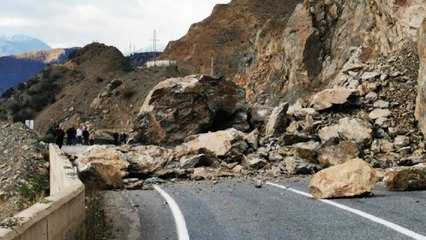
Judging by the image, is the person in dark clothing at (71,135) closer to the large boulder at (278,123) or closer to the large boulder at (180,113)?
the large boulder at (180,113)

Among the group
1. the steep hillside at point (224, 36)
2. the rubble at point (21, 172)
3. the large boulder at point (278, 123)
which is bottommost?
the rubble at point (21, 172)

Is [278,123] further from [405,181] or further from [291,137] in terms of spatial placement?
[405,181]

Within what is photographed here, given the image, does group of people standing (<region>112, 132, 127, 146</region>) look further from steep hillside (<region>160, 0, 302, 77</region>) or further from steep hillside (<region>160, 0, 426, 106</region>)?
steep hillside (<region>160, 0, 302, 77</region>)

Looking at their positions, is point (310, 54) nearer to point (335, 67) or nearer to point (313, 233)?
point (335, 67)

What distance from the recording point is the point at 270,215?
31.4ft

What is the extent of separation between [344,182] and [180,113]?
17.3 m

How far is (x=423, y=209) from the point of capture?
939cm

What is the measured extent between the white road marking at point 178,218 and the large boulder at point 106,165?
204cm

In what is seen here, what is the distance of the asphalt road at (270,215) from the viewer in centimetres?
792

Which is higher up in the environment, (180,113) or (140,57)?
(140,57)

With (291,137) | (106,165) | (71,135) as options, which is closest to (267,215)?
(106,165)

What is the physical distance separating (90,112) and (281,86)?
44.0m

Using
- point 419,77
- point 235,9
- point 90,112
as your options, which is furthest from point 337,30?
point 235,9

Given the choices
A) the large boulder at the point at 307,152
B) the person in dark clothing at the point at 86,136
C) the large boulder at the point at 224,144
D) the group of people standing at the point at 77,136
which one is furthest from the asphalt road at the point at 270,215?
the person in dark clothing at the point at 86,136
